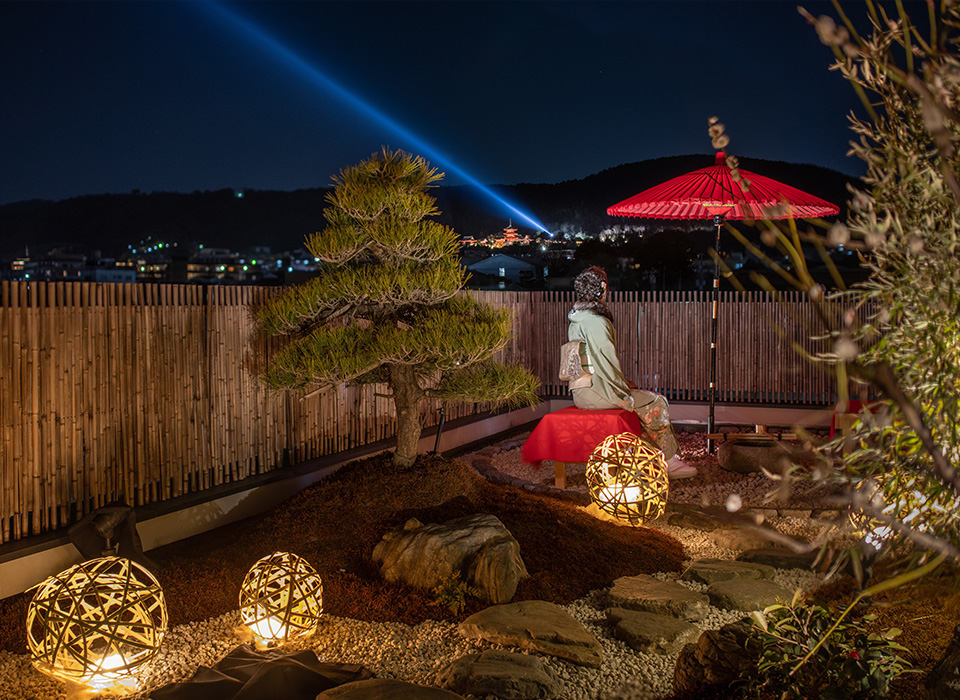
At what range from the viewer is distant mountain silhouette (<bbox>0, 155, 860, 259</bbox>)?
24.1 metres

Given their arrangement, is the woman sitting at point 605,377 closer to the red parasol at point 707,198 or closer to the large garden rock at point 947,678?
the red parasol at point 707,198

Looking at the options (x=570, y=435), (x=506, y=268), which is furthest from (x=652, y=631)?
(x=506, y=268)

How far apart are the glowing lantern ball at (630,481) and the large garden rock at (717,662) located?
7.68ft

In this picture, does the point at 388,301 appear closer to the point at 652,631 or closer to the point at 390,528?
the point at 390,528

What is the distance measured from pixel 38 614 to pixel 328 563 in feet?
5.28

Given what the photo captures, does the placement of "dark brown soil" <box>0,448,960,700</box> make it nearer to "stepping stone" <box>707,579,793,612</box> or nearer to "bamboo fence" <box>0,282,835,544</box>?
"stepping stone" <box>707,579,793,612</box>

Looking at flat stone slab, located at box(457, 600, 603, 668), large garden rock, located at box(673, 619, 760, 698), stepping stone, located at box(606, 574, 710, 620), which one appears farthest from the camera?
stepping stone, located at box(606, 574, 710, 620)

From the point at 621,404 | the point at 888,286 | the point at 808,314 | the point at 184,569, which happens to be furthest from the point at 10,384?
the point at 808,314

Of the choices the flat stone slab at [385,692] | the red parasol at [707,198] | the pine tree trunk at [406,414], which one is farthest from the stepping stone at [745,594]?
the red parasol at [707,198]

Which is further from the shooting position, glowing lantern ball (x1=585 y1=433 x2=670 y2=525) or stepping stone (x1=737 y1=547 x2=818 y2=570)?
glowing lantern ball (x1=585 y1=433 x2=670 y2=525)

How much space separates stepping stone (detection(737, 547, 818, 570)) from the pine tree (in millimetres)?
1788

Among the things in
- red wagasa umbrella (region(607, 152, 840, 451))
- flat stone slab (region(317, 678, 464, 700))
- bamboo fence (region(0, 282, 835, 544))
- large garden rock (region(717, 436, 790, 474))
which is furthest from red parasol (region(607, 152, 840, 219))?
flat stone slab (region(317, 678, 464, 700))

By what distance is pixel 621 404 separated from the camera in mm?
6789

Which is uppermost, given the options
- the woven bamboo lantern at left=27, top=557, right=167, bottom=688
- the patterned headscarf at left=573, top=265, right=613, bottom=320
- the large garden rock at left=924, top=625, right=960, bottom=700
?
the patterned headscarf at left=573, top=265, right=613, bottom=320
